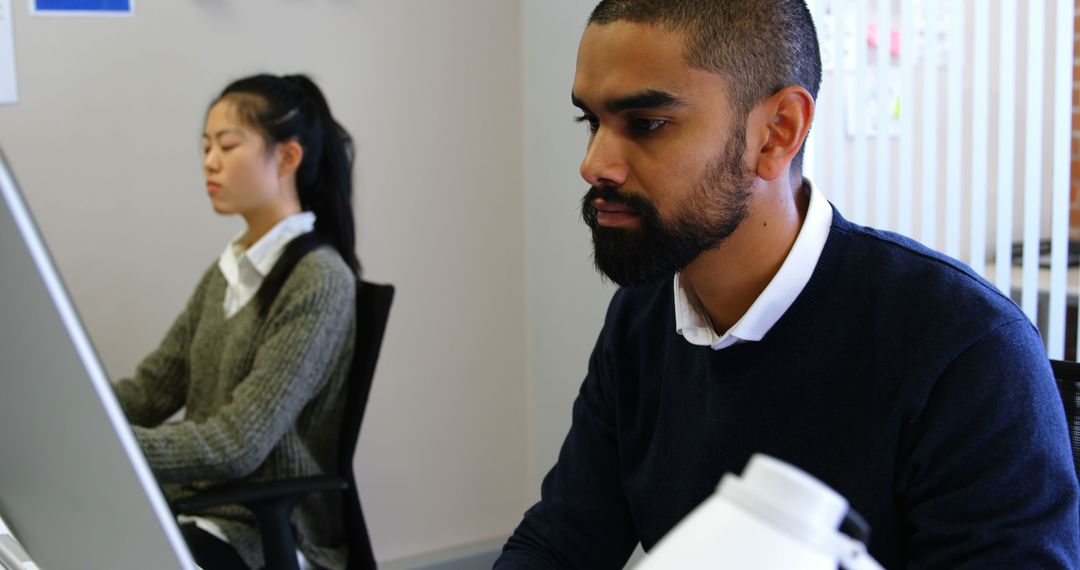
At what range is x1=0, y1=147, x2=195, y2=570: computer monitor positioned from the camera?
0.44 meters

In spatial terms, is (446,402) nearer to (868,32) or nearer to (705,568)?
(868,32)

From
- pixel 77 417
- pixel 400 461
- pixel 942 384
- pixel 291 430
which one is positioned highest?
pixel 77 417

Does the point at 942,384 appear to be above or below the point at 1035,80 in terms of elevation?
below

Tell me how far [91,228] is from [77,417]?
7.30 feet

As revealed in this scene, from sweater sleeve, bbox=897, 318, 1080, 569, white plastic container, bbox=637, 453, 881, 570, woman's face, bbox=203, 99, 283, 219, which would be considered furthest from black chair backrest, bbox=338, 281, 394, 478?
white plastic container, bbox=637, 453, 881, 570

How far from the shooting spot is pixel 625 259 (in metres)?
1.15

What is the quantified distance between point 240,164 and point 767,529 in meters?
1.93

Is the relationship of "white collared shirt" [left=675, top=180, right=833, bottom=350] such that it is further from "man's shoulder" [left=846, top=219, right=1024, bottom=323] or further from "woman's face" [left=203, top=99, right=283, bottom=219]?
"woman's face" [left=203, top=99, right=283, bottom=219]

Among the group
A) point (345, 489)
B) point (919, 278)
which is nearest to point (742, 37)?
point (919, 278)

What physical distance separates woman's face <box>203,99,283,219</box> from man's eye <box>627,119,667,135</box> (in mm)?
1196

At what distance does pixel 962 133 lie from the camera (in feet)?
6.21

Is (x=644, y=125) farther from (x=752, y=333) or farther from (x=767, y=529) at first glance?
(x=767, y=529)

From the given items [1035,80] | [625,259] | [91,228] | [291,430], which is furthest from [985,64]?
[91,228]

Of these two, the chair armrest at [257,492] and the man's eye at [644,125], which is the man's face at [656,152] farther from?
the chair armrest at [257,492]
